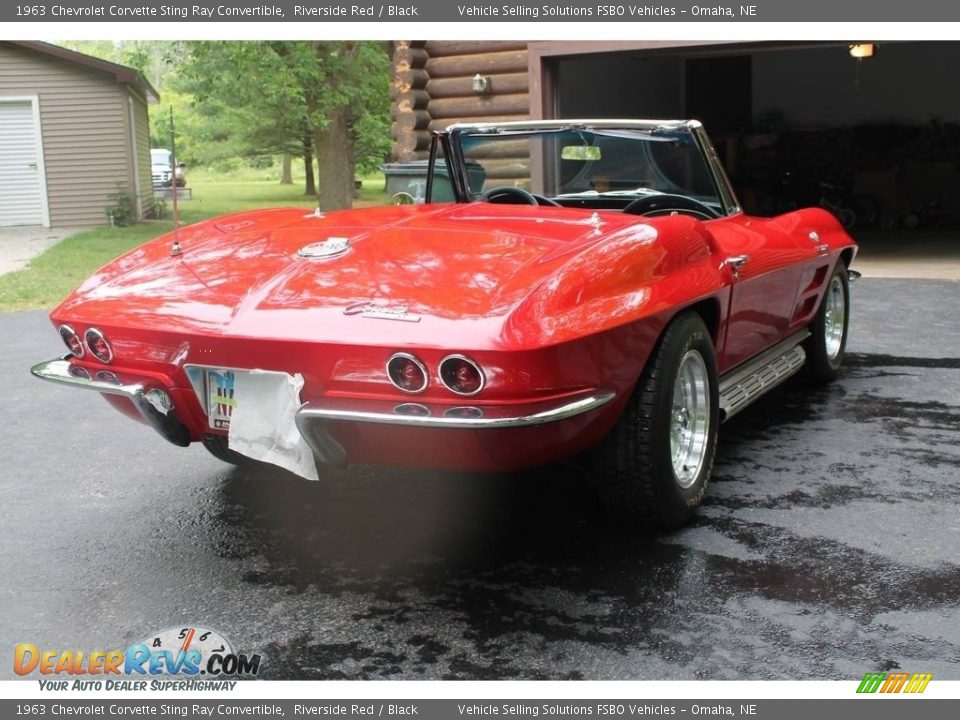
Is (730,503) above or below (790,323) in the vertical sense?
below

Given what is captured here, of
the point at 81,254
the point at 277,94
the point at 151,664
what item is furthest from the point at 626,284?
the point at 277,94

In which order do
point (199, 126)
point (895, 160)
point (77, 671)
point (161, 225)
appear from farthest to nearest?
point (199, 126) < point (161, 225) < point (895, 160) < point (77, 671)

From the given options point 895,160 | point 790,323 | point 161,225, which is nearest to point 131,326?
point 790,323

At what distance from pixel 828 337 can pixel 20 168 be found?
20.1 meters

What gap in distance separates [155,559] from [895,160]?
56.5ft

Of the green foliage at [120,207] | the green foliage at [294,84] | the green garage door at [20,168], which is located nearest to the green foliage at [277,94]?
the green foliage at [294,84]

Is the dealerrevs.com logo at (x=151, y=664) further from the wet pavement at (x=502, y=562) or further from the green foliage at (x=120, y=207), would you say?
the green foliage at (x=120, y=207)

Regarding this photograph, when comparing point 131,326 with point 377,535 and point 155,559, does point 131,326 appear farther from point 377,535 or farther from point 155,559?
point 377,535

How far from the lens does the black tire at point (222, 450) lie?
3638mm

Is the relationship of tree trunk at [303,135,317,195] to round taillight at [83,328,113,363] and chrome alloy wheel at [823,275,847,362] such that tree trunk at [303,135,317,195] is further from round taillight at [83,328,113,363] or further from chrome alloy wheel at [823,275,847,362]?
round taillight at [83,328,113,363]

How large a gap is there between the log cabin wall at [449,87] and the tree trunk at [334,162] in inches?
395

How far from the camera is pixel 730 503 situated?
4141 mm

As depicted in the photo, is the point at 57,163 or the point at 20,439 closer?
the point at 20,439

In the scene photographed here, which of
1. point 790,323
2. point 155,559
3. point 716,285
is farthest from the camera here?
point 790,323
